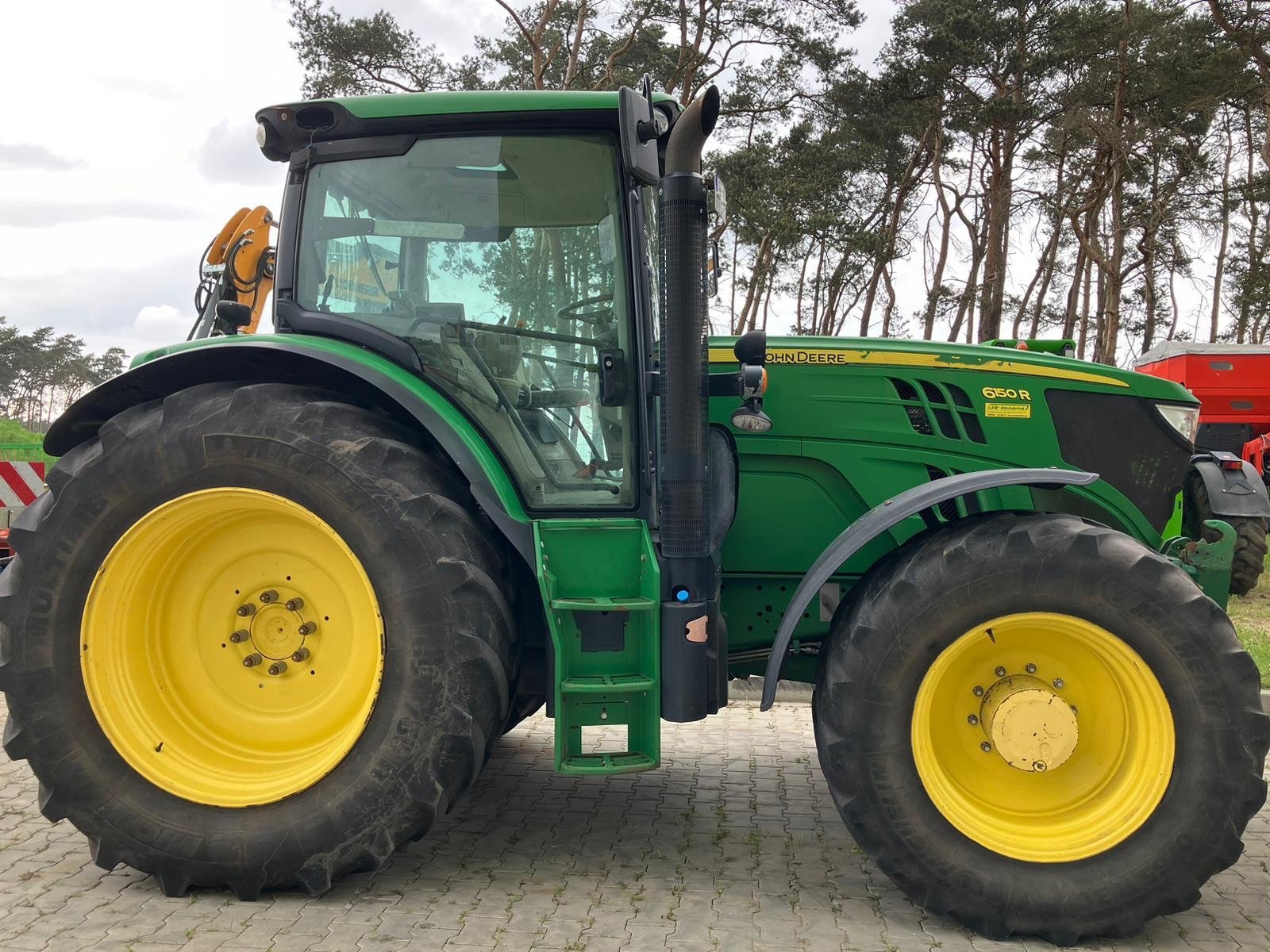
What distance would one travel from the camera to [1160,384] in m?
3.67

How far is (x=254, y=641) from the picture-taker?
10.8 feet

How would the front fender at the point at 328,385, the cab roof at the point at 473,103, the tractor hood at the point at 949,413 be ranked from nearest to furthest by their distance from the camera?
the front fender at the point at 328,385, the cab roof at the point at 473,103, the tractor hood at the point at 949,413

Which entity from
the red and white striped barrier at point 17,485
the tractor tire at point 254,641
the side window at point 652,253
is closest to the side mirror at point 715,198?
the side window at point 652,253

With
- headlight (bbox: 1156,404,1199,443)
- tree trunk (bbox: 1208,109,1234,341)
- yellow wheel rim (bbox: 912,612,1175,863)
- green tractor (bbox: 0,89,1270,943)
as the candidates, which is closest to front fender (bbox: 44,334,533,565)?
green tractor (bbox: 0,89,1270,943)

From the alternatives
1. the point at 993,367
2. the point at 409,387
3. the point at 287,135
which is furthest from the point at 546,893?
the point at 287,135

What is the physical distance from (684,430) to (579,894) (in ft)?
4.74

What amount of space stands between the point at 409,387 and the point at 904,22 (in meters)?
19.1

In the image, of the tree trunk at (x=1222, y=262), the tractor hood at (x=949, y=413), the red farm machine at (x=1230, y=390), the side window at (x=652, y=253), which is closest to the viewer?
the side window at (x=652, y=253)

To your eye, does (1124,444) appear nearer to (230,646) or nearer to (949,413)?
(949,413)

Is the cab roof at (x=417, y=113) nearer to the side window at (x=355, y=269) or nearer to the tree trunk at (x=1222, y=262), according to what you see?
the side window at (x=355, y=269)

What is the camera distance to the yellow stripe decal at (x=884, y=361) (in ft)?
11.8

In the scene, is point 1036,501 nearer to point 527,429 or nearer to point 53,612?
point 527,429

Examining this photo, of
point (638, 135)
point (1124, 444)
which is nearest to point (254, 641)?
point (638, 135)

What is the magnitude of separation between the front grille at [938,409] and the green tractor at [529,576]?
12 millimetres
